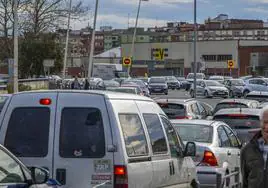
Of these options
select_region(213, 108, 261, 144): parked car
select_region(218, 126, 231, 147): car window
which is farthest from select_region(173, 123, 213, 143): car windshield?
select_region(213, 108, 261, 144): parked car

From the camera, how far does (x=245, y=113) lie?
1775 centimetres

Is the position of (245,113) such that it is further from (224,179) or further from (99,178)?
(99,178)

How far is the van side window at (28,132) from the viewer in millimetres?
7574

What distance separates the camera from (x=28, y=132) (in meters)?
7.68

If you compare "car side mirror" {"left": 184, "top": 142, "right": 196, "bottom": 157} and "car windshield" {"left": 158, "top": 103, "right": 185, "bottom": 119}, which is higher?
"car side mirror" {"left": 184, "top": 142, "right": 196, "bottom": 157}

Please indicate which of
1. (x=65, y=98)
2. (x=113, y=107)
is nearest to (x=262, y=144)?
(x=113, y=107)

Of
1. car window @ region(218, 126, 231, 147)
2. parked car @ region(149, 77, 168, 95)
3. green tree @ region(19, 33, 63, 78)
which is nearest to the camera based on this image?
car window @ region(218, 126, 231, 147)

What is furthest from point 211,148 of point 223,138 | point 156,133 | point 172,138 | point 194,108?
point 194,108

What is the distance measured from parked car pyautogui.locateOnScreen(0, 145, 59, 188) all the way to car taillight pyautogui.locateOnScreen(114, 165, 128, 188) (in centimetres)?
110

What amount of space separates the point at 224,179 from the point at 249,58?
10779 cm

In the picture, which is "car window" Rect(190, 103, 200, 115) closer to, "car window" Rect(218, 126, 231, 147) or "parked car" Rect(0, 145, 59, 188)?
"car window" Rect(218, 126, 231, 147)

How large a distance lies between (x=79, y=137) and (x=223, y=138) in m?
6.39

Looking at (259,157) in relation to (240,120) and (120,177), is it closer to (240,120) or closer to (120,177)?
(120,177)

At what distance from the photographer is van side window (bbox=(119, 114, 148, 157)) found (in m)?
7.61
